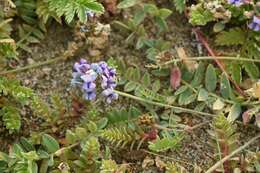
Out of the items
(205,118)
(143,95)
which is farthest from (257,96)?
(143,95)

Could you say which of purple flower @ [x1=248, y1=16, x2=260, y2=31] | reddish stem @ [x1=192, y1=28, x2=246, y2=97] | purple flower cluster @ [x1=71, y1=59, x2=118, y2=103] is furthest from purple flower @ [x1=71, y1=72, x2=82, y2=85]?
purple flower @ [x1=248, y1=16, x2=260, y2=31]

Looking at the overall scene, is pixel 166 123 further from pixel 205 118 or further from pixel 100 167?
pixel 100 167

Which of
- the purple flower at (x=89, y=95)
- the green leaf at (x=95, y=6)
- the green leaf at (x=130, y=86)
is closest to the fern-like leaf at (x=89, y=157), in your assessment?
the purple flower at (x=89, y=95)

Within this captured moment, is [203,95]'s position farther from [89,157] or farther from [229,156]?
[89,157]

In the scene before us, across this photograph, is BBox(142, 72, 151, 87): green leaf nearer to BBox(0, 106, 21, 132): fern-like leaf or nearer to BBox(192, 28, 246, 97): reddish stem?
BBox(192, 28, 246, 97): reddish stem

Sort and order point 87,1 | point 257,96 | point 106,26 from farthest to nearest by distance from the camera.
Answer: point 106,26 → point 257,96 → point 87,1

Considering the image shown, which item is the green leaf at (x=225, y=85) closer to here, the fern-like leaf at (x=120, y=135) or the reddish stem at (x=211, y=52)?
the reddish stem at (x=211, y=52)
